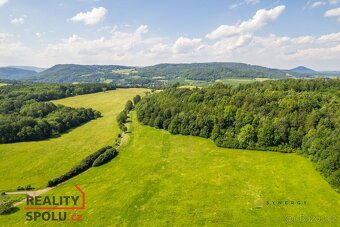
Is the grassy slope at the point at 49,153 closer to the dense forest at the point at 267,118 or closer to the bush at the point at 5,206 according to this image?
the bush at the point at 5,206

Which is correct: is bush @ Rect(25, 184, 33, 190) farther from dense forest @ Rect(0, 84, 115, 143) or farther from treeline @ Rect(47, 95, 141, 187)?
dense forest @ Rect(0, 84, 115, 143)

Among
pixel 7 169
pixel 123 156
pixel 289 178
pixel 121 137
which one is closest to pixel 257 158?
pixel 289 178

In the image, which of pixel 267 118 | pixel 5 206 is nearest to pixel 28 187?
pixel 5 206

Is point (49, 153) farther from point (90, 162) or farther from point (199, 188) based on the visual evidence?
point (199, 188)

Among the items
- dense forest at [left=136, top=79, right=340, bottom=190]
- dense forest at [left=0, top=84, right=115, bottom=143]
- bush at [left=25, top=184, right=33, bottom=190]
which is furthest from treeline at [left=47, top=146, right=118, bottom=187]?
dense forest at [left=0, top=84, right=115, bottom=143]

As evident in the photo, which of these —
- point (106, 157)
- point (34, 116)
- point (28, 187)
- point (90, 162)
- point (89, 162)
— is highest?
point (34, 116)

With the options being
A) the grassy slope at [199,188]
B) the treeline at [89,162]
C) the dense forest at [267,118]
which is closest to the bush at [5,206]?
the grassy slope at [199,188]
